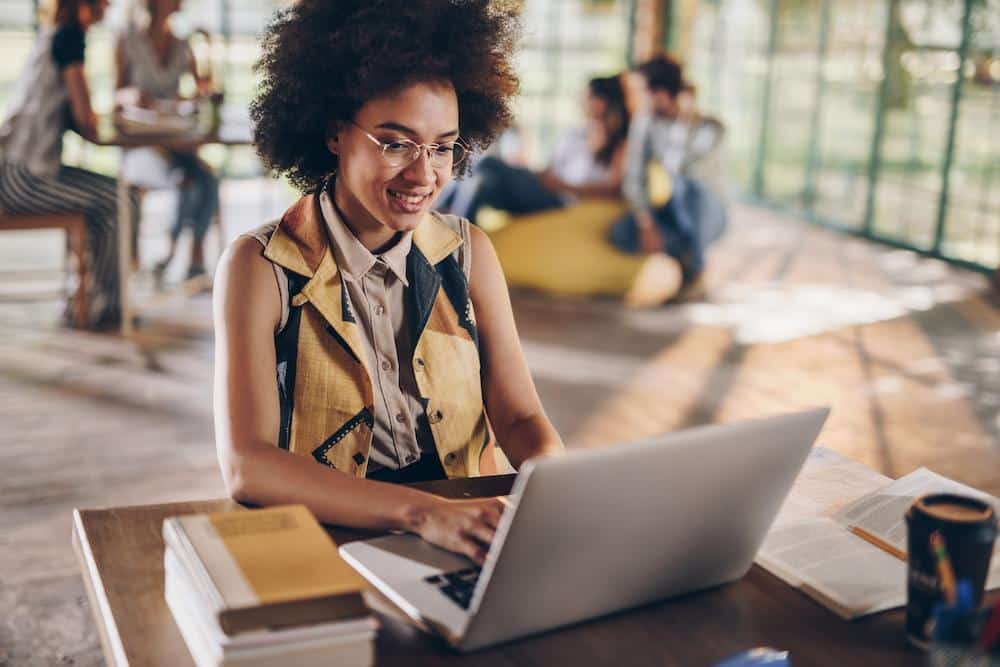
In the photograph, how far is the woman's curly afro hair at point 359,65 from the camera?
1682 millimetres

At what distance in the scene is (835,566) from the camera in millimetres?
1319

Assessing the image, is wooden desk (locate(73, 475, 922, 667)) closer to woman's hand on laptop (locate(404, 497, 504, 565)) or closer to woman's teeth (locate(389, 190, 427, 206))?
woman's hand on laptop (locate(404, 497, 504, 565))

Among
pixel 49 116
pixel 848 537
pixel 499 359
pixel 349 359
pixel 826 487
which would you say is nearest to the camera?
pixel 848 537

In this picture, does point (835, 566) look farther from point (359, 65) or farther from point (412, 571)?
point (359, 65)

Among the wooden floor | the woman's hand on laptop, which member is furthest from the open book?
the wooden floor

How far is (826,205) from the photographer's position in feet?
25.7

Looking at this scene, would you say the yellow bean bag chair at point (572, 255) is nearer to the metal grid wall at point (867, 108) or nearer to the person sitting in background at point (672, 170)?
the person sitting in background at point (672, 170)

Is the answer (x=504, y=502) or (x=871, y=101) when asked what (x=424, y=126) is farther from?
(x=871, y=101)

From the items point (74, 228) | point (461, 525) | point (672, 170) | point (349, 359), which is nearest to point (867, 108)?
point (672, 170)

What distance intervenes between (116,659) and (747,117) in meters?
8.18

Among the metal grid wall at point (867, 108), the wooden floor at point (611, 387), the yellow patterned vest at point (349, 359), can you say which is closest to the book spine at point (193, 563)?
the yellow patterned vest at point (349, 359)

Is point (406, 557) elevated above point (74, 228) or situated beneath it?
elevated above

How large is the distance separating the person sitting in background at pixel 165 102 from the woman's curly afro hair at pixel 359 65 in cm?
385

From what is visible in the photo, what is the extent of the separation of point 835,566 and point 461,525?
422mm
